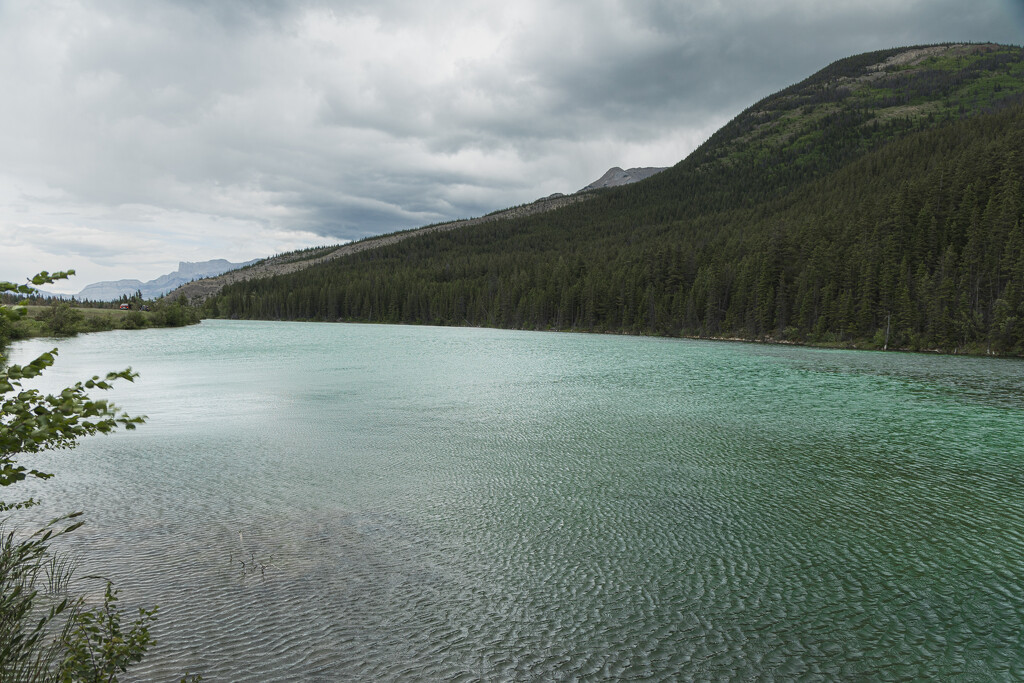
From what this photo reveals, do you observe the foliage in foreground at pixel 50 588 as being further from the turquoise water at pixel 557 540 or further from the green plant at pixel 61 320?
the green plant at pixel 61 320

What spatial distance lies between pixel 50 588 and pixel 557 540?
25.9ft

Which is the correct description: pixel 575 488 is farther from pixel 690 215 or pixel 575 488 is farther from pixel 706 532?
pixel 690 215

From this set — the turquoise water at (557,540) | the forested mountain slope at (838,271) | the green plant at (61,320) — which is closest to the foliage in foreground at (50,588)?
the turquoise water at (557,540)

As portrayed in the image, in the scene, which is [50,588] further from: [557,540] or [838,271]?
[838,271]

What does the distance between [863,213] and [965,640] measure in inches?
4327

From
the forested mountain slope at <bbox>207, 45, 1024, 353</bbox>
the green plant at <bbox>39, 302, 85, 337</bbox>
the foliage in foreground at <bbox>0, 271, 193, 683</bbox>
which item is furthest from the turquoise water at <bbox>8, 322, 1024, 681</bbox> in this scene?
the forested mountain slope at <bbox>207, 45, 1024, 353</bbox>

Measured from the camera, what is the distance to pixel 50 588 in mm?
7746

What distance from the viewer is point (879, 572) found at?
372 inches

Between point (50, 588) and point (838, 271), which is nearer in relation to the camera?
point (50, 588)

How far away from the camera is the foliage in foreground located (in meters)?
4.17

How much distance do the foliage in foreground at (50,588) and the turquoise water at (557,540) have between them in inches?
20.8

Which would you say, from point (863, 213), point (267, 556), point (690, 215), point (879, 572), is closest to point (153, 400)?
point (267, 556)

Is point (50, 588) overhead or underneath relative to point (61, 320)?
underneath

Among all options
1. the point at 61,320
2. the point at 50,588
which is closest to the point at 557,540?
the point at 50,588
